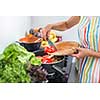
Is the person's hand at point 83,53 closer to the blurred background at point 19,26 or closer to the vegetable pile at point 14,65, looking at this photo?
the blurred background at point 19,26

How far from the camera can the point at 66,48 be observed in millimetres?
722

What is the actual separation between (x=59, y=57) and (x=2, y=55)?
179mm

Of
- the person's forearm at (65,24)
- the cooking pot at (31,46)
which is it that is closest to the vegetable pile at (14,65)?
the cooking pot at (31,46)

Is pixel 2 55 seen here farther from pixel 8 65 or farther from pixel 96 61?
pixel 96 61

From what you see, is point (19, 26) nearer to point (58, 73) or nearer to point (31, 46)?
point (31, 46)

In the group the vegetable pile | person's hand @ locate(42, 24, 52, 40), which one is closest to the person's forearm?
person's hand @ locate(42, 24, 52, 40)

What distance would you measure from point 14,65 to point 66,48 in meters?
0.17

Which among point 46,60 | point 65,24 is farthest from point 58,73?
point 65,24

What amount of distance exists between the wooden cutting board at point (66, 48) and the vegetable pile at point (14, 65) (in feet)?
0.30

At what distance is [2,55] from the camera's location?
2.24 feet

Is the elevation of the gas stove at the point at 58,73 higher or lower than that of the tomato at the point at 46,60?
lower

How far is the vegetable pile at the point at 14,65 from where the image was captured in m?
0.67

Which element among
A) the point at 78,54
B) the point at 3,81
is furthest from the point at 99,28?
the point at 3,81

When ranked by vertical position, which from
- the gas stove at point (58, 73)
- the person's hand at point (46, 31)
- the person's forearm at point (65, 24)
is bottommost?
the gas stove at point (58, 73)
